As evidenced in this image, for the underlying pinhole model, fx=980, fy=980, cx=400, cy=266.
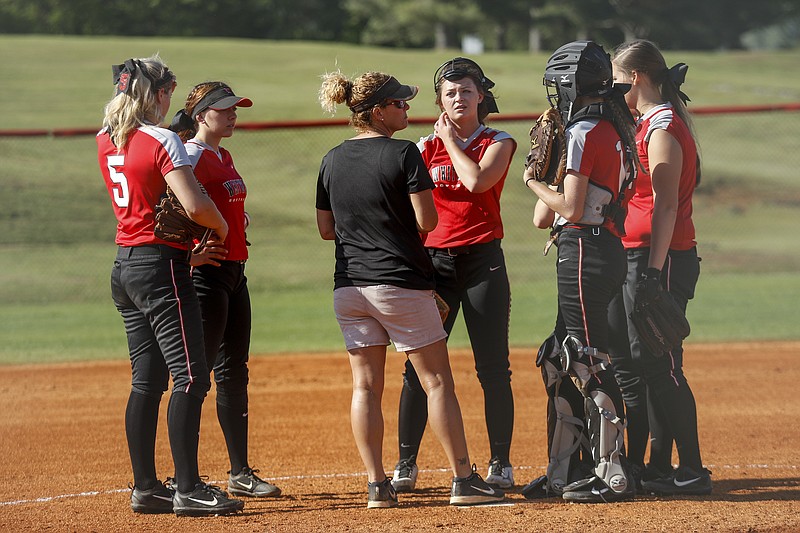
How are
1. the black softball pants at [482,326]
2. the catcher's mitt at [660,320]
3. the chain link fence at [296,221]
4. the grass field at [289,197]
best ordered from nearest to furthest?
1. the catcher's mitt at [660,320]
2. the black softball pants at [482,326]
3. the grass field at [289,197]
4. the chain link fence at [296,221]

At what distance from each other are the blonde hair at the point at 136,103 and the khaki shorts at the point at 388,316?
1200mm

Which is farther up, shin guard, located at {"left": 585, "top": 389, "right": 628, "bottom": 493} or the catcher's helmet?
the catcher's helmet

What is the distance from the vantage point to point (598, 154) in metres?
4.43

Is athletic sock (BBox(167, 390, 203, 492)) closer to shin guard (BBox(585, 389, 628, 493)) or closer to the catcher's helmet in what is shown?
shin guard (BBox(585, 389, 628, 493))

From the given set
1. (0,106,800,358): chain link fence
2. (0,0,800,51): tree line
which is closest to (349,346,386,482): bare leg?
(0,106,800,358): chain link fence

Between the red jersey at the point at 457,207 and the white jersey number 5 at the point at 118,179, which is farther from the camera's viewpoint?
the red jersey at the point at 457,207

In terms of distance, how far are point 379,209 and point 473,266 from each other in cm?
81

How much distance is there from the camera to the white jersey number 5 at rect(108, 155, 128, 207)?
449 cm

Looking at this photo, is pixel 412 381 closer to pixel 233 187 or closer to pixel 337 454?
pixel 337 454

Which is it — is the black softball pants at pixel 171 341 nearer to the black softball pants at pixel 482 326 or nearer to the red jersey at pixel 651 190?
the black softball pants at pixel 482 326

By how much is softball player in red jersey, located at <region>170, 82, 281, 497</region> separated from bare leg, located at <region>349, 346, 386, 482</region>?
76cm

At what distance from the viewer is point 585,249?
14.6 ft

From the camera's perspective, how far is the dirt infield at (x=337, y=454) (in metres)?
4.36

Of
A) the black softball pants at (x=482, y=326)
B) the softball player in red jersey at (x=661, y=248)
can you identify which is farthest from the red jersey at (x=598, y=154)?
the black softball pants at (x=482, y=326)
